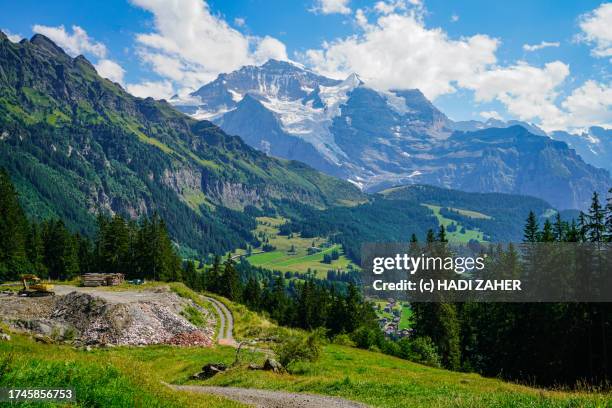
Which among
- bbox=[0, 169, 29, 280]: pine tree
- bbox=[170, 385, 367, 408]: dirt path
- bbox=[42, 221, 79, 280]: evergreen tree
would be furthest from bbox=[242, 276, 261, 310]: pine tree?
bbox=[170, 385, 367, 408]: dirt path

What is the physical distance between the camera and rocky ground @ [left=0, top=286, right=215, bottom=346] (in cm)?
4950

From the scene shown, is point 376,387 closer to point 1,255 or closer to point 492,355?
point 492,355

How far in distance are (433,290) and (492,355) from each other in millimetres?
12605

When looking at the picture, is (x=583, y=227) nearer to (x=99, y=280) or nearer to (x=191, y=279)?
(x=99, y=280)

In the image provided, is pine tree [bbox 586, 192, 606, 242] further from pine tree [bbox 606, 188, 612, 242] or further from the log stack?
the log stack

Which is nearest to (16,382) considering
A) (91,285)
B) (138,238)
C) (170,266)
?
(91,285)

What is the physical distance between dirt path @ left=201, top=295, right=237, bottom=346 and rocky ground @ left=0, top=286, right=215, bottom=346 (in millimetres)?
1716

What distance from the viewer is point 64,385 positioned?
14.4 meters

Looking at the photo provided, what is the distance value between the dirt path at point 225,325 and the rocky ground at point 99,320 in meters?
1.72

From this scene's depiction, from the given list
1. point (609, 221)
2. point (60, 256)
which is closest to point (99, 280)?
point (60, 256)

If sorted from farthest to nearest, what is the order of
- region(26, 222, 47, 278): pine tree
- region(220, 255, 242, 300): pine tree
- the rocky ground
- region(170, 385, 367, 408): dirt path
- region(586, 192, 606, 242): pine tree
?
region(220, 255, 242, 300): pine tree → region(26, 222, 47, 278): pine tree → the rocky ground → region(586, 192, 606, 242): pine tree → region(170, 385, 367, 408): dirt path

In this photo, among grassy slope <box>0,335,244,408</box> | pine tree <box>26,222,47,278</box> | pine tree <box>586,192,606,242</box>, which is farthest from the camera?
pine tree <box>26,222,47,278</box>

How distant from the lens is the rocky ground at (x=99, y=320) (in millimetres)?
49500

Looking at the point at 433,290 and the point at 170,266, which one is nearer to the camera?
the point at 433,290
